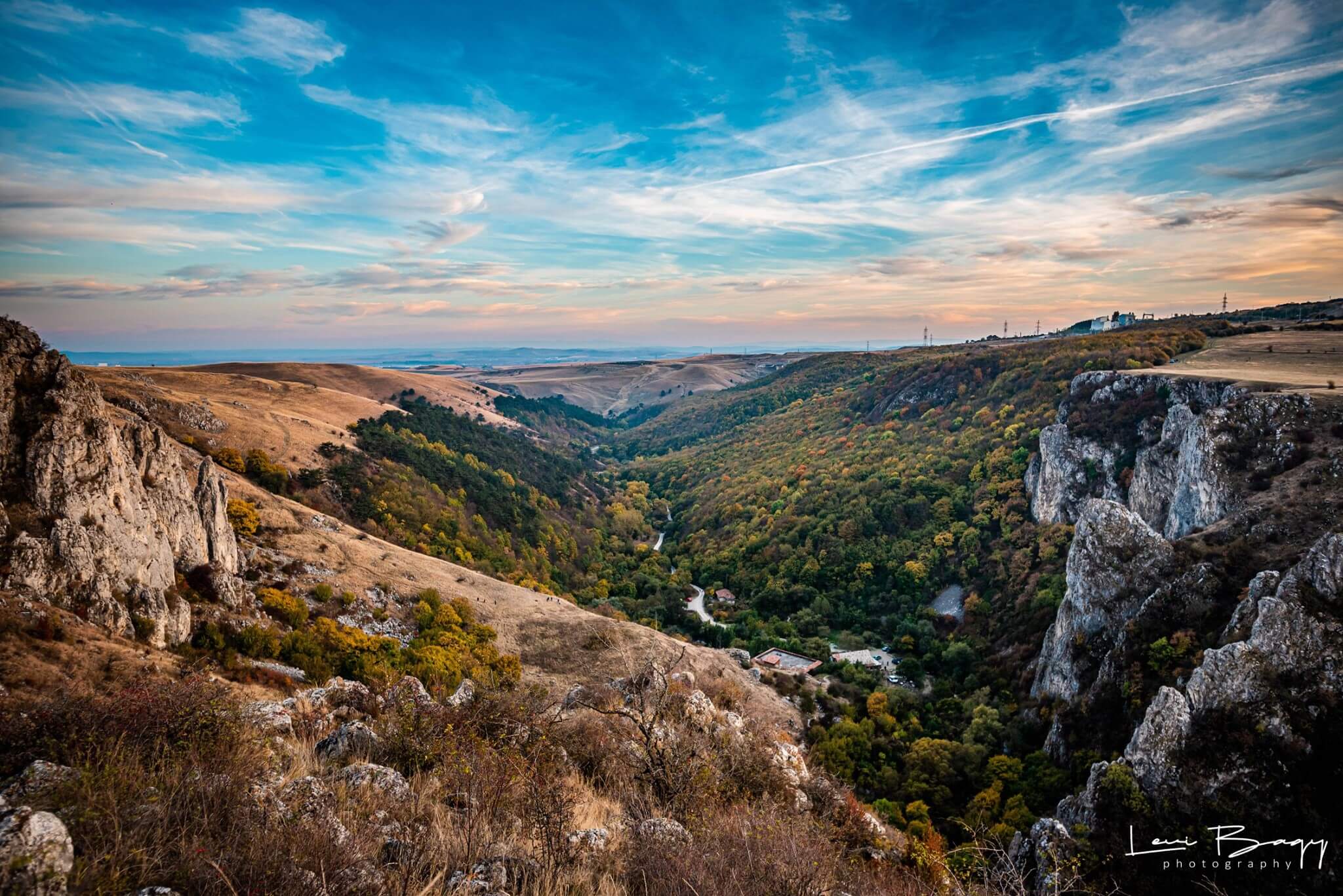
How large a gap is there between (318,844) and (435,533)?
49.5 meters

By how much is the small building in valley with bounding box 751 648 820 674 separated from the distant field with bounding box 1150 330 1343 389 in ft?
126

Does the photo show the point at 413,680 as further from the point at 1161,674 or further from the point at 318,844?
the point at 1161,674

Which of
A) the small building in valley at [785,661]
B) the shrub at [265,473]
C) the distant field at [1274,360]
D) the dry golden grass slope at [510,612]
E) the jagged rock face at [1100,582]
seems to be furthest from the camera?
the small building in valley at [785,661]

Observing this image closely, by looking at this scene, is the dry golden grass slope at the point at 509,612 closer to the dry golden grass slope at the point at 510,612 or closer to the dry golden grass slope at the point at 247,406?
the dry golden grass slope at the point at 510,612

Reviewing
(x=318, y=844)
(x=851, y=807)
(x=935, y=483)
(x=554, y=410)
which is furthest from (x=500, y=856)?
(x=554, y=410)

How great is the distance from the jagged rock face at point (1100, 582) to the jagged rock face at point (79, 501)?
141 ft

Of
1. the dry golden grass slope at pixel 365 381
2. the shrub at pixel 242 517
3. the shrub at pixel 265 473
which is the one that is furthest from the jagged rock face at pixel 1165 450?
the dry golden grass slope at pixel 365 381

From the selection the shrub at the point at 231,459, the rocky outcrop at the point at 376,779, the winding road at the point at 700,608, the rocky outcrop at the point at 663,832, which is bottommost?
the winding road at the point at 700,608

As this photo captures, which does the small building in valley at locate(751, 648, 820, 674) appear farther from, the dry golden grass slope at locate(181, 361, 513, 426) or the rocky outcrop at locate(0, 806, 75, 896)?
the dry golden grass slope at locate(181, 361, 513, 426)

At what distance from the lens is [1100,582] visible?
108 ft

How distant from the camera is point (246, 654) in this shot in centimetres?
2112

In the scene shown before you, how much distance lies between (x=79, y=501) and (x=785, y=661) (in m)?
45.4

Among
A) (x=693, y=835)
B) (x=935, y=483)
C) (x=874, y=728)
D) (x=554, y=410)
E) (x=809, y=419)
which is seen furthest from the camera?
(x=554, y=410)

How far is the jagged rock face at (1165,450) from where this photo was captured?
112ft
